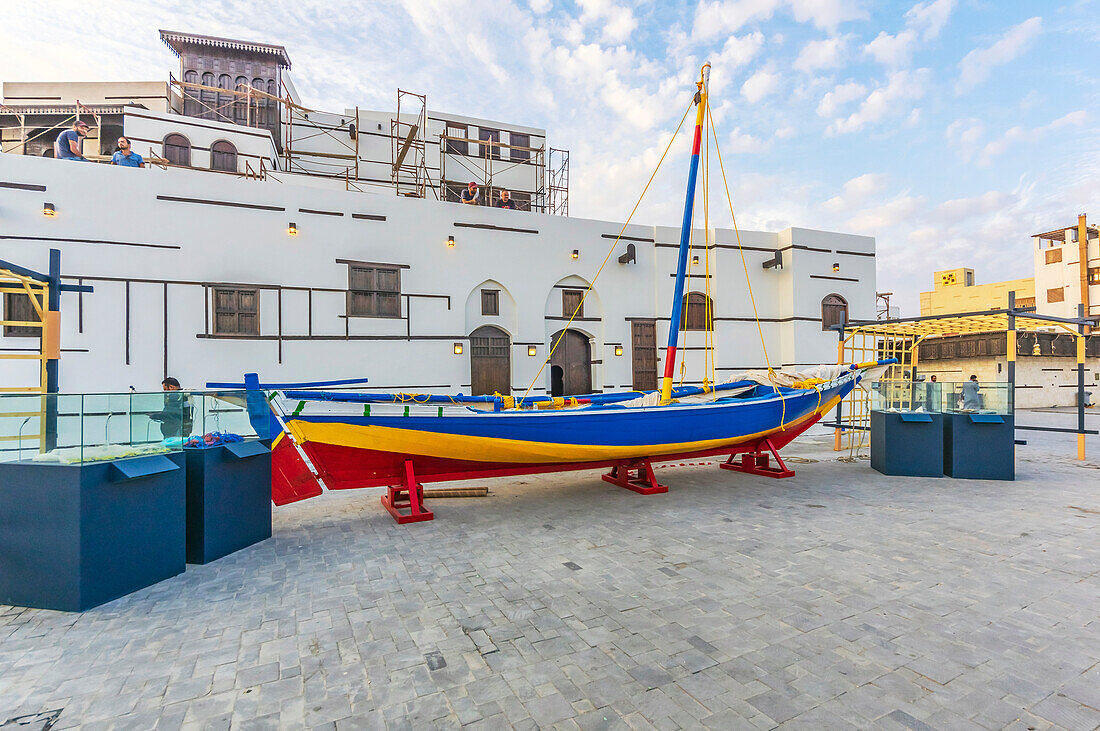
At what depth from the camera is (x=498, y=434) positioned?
5988mm

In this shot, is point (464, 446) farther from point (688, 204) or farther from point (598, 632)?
point (688, 204)

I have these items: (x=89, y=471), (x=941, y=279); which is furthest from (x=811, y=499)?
(x=941, y=279)

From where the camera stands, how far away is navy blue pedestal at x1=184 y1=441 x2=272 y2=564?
14.1 feet

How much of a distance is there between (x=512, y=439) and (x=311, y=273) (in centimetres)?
690

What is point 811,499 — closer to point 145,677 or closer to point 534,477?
point 534,477

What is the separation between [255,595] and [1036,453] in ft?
45.4

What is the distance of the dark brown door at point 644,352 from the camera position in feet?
42.2

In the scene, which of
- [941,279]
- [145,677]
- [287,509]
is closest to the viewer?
[145,677]

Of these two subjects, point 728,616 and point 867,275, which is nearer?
point 728,616

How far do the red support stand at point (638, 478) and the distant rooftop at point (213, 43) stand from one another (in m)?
21.4

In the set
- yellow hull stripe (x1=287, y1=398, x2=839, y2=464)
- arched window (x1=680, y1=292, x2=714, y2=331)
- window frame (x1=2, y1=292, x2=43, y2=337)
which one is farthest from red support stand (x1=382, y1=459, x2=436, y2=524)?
arched window (x1=680, y1=292, x2=714, y2=331)

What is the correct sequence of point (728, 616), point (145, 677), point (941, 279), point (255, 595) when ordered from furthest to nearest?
1. point (941, 279)
2. point (255, 595)
3. point (728, 616)
4. point (145, 677)

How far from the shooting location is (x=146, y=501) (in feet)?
12.4

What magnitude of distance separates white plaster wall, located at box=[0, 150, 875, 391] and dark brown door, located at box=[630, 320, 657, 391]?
0.80ft
